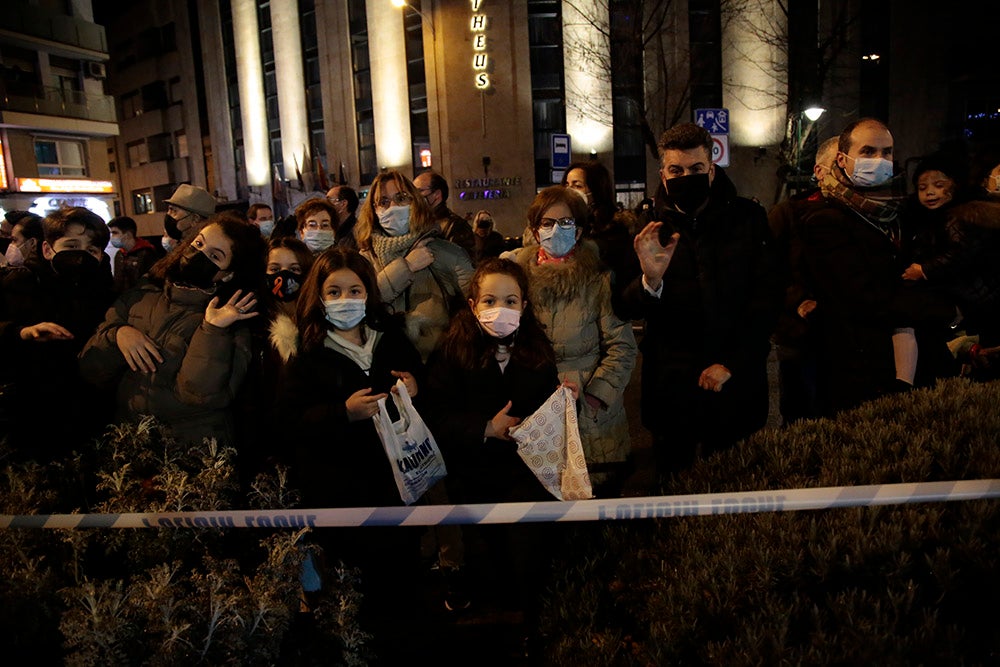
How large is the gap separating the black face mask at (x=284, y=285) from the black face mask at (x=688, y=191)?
2092mm

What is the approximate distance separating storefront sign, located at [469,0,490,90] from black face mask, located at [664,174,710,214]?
30364 millimetres

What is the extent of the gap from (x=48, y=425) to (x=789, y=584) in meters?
4.06

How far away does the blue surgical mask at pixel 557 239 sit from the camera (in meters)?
3.76

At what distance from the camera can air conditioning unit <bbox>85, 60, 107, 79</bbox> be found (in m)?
37.6

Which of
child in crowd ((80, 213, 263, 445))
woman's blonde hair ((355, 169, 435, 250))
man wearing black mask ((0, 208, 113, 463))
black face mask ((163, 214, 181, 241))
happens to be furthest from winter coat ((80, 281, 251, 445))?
black face mask ((163, 214, 181, 241))

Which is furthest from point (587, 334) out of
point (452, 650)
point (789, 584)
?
point (789, 584)

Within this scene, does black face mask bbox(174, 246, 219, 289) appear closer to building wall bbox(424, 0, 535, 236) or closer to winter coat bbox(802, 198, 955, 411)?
winter coat bbox(802, 198, 955, 411)

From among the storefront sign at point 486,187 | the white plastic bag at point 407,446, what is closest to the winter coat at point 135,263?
the white plastic bag at point 407,446

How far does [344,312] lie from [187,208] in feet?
6.45

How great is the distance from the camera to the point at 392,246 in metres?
4.23

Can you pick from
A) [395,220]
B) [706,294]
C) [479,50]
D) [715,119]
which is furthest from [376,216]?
[479,50]

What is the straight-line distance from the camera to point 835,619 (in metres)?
1.74

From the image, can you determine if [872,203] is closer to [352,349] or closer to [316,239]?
[352,349]

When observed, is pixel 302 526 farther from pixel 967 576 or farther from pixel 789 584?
pixel 967 576
